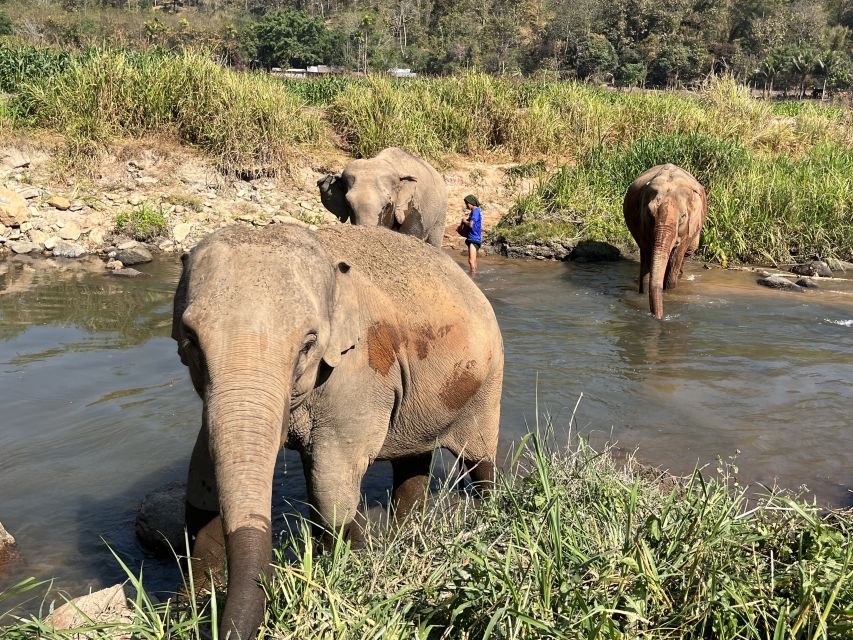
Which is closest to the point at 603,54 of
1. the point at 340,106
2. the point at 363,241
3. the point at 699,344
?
the point at 340,106

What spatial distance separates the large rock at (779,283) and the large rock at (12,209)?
38.2 ft

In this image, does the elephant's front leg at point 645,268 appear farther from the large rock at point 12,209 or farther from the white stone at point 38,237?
→ the large rock at point 12,209

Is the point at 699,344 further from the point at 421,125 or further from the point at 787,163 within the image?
the point at 421,125

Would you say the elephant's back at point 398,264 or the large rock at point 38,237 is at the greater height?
the elephant's back at point 398,264

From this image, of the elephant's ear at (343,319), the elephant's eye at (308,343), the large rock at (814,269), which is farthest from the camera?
the large rock at (814,269)

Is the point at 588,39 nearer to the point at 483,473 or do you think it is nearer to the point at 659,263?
the point at 659,263

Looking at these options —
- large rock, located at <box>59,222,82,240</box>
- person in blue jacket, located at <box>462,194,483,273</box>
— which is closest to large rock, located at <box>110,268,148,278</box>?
large rock, located at <box>59,222,82,240</box>

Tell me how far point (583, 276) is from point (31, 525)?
1012cm

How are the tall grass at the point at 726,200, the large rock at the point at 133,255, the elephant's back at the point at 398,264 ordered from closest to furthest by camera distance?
the elephant's back at the point at 398,264 < the large rock at the point at 133,255 < the tall grass at the point at 726,200

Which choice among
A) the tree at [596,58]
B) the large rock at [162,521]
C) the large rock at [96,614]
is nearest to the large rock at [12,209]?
the large rock at [162,521]

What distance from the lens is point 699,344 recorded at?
32.7ft

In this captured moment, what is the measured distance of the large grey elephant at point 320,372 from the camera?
2652 mm

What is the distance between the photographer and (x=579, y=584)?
292 cm

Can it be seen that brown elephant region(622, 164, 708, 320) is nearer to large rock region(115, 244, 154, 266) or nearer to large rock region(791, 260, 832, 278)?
large rock region(791, 260, 832, 278)
